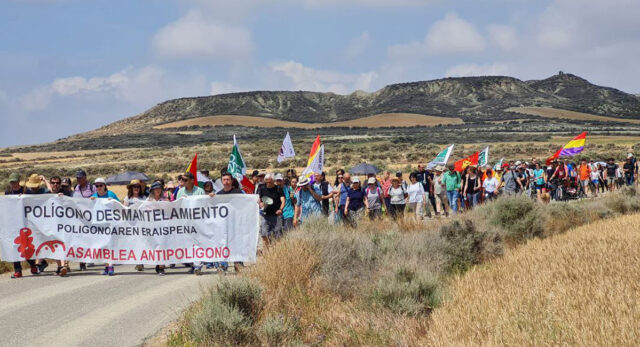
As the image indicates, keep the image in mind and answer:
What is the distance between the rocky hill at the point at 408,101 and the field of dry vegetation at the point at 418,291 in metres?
134

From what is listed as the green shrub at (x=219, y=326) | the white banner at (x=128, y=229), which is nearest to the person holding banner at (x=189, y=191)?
the white banner at (x=128, y=229)

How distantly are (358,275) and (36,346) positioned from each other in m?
4.48

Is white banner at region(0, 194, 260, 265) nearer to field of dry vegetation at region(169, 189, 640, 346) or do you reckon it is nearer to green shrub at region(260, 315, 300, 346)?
field of dry vegetation at region(169, 189, 640, 346)

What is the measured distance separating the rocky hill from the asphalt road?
135m

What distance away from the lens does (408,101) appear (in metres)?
169

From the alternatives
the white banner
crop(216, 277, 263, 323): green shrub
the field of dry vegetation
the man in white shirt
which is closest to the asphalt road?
the white banner

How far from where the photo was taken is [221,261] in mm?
11898

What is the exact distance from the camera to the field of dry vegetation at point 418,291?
267 inches

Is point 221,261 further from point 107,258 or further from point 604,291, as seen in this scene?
point 604,291

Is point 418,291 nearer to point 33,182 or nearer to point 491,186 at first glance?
point 33,182

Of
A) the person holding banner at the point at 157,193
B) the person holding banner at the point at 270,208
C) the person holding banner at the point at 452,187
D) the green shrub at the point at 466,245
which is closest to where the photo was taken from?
the green shrub at the point at 466,245

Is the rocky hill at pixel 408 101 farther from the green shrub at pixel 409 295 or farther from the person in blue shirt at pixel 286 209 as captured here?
the green shrub at pixel 409 295

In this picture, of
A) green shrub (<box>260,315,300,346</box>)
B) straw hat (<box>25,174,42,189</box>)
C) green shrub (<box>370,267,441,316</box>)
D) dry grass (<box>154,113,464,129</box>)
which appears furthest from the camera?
dry grass (<box>154,113,464,129</box>)

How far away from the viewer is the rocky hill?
153000 mm
